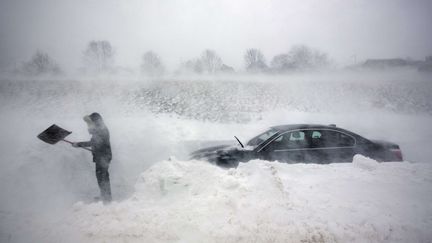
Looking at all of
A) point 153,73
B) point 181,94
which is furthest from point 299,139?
point 153,73

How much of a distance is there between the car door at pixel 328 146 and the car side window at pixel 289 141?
13 cm

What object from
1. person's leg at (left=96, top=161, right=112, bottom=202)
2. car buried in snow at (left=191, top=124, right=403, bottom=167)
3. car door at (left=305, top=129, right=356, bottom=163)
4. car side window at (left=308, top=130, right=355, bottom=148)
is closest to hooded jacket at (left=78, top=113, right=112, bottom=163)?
person's leg at (left=96, top=161, right=112, bottom=202)

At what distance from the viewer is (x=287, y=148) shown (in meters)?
5.20

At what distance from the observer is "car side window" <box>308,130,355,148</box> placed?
210 inches

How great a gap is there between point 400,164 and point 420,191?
0.85 m

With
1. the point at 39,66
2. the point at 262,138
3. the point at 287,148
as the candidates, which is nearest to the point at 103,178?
the point at 262,138

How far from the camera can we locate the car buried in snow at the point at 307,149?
512 cm

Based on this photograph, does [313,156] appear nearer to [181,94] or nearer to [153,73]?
[181,94]

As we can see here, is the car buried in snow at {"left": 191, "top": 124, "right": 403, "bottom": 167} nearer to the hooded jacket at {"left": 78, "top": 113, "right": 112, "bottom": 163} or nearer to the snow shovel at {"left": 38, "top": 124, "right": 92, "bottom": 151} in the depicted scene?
the hooded jacket at {"left": 78, "top": 113, "right": 112, "bottom": 163}

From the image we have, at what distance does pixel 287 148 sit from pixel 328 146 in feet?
3.07

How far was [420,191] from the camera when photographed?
11.6 ft

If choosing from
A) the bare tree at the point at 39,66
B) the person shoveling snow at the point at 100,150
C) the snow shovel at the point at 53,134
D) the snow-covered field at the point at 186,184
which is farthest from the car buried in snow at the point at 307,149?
the bare tree at the point at 39,66

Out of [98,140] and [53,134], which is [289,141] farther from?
[53,134]

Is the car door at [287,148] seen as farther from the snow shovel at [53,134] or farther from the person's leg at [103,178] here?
the snow shovel at [53,134]
